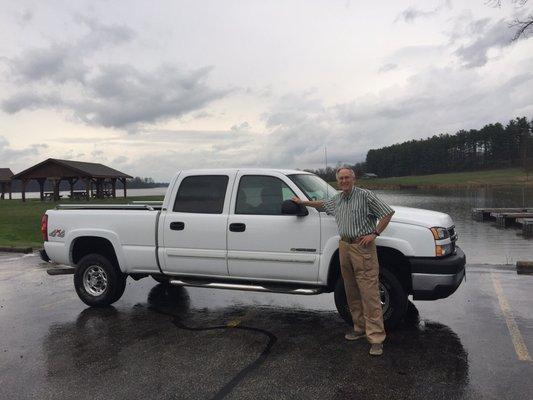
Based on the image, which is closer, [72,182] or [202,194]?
[202,194]

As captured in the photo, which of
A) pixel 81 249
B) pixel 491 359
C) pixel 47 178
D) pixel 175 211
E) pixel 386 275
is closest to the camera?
pixel 491 359

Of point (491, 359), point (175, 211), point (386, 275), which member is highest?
point (175, 211)

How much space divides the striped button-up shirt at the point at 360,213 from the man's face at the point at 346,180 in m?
0.06

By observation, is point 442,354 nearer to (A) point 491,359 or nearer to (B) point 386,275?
(A) point 491,359

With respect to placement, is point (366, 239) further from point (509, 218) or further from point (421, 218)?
point (509, 218)

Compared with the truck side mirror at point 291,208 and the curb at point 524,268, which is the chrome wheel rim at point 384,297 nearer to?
the truck side mirror at point 291,208

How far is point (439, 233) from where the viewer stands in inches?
213

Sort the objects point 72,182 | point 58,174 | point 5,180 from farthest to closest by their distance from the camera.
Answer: point 5,180 → point 72,182 → point 58,174

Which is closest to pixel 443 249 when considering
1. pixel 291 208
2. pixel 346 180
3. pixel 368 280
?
pixel 368 280

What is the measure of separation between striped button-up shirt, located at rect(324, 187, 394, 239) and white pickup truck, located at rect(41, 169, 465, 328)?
547 millimetres

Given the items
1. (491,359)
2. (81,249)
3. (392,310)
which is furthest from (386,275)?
(81,249)

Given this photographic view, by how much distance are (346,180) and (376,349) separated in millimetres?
1746

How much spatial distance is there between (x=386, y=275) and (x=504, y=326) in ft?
5.39

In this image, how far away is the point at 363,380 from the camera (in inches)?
171
